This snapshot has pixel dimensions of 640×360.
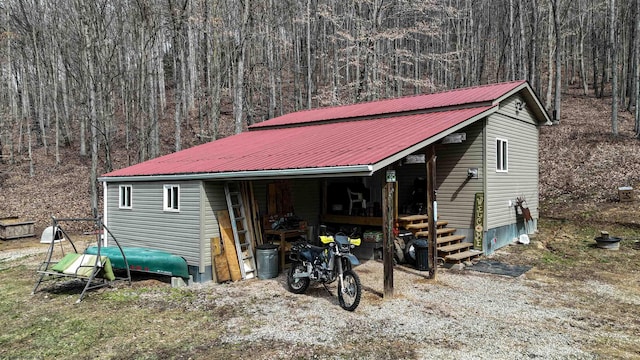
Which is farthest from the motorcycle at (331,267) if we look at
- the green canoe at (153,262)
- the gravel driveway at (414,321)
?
the green canoe at (153,262)

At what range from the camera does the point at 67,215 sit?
17.6 m

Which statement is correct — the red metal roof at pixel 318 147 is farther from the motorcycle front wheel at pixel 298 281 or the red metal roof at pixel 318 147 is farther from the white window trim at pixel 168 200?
the motorcycle front wheel at pixel 298 281

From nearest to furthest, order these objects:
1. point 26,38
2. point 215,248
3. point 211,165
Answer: point 215,248 → point 211,165 → point 26,38

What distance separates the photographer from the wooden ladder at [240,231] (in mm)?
9266

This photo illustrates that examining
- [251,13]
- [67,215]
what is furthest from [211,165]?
[251,13]

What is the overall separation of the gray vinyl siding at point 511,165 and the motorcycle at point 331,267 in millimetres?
5332

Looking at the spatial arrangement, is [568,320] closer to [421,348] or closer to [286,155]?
[421,348]

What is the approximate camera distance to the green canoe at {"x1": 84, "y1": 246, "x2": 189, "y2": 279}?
8875 millimetres

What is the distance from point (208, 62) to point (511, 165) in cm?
1656

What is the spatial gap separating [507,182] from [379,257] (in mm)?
4625

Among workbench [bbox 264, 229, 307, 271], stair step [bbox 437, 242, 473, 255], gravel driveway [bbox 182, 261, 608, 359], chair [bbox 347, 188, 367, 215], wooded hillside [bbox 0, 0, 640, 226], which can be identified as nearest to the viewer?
gravel driveway [bbox 182, 261, 608, 359]

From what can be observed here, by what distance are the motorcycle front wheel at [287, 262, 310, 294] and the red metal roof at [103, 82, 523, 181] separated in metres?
1.99

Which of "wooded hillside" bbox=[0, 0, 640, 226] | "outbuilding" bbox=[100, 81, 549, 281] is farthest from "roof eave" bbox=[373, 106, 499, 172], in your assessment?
"wooded hillside" bbox=[0, 0, 640, 226]

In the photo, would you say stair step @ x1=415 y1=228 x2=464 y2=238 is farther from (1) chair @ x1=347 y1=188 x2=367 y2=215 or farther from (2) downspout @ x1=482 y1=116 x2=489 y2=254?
(1) chair @ x1=347 y1=188 x2=367 y2=215
